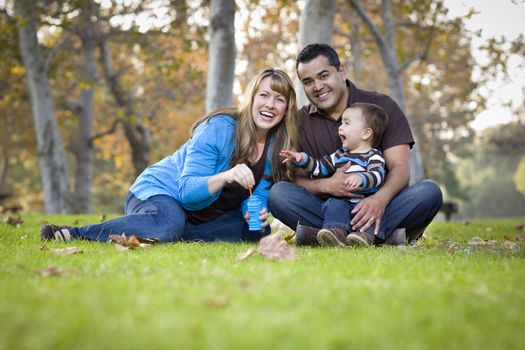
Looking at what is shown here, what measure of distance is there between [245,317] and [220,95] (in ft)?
24.7

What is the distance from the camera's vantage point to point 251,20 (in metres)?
21.0

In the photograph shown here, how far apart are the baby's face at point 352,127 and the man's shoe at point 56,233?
255 centimetres

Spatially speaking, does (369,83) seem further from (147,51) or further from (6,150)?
(6,150)

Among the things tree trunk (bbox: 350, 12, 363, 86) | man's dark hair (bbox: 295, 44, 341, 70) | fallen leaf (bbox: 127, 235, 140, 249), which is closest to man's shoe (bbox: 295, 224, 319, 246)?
fallen leaf (bbox: 127, 235, 140, 249)

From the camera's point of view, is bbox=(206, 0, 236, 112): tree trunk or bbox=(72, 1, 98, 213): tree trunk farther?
bbox=(72, 1, 98, 213): tree trunk

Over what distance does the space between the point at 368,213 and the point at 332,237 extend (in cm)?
41

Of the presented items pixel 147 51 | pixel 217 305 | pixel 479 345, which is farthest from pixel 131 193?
pixel 147 51

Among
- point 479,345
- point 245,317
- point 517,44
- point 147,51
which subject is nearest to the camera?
point 479,345

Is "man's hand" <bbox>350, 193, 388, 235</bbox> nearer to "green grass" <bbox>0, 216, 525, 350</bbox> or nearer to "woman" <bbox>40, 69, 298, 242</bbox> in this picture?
"woman" <bbox>40, 69, 298, 242</bbox>

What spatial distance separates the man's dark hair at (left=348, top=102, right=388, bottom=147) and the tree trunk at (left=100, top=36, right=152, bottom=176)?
15.1 m

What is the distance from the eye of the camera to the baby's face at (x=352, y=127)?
484cm

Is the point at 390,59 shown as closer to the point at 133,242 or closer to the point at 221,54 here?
the point at 221,54

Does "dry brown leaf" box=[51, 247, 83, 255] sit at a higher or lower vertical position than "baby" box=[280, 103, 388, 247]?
lower

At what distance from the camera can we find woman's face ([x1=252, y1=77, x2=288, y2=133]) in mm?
4891
